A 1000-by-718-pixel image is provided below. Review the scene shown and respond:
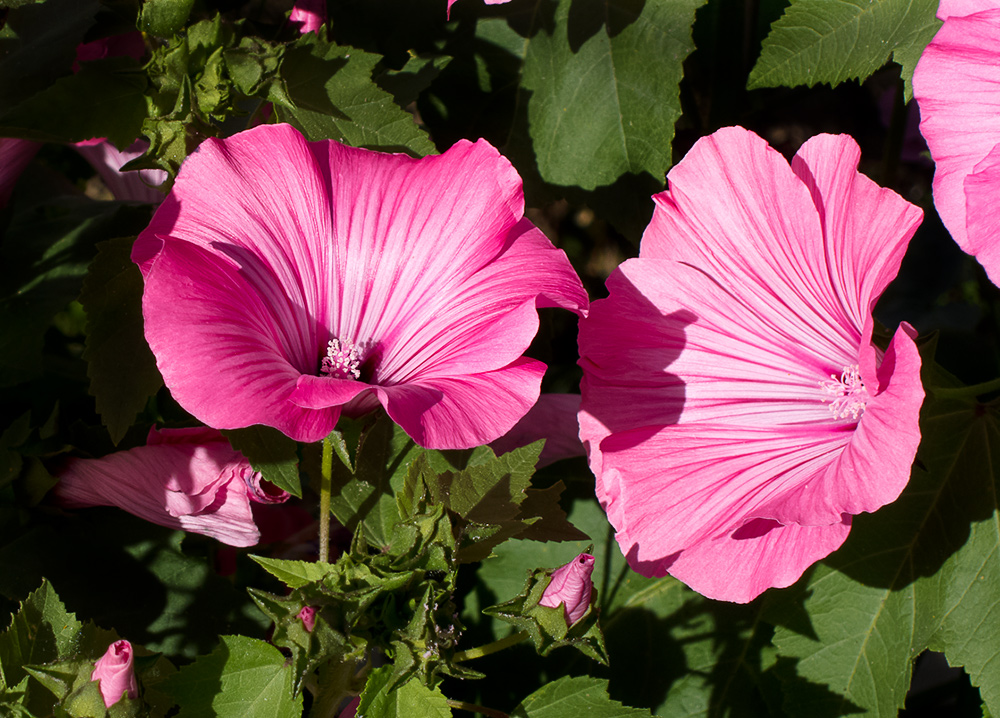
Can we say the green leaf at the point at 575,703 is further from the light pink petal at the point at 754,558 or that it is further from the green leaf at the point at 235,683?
the green leaf at the point at 235,683

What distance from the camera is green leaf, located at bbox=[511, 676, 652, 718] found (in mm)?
1098

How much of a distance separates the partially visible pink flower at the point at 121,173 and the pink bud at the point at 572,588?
91 cm

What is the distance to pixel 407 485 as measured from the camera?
1067 millimetres

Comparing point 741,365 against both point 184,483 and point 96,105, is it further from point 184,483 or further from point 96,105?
point 96,105

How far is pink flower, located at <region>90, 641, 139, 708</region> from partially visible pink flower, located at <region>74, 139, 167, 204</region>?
31.6 inches

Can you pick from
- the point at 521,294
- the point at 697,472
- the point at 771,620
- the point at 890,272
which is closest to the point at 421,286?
the point at 521,294

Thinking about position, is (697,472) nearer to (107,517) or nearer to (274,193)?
(274,193)

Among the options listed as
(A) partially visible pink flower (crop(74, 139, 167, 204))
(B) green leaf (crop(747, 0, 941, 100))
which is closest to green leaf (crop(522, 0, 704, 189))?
(B) green leaf (crop(747, 0, 941, 100))

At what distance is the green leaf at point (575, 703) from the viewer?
1098 mm

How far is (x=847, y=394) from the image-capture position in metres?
1.12

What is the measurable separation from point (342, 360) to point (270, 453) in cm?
13

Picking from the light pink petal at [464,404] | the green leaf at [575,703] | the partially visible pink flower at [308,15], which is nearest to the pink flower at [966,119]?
the light pink petal at [464,404]

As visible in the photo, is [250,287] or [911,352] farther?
[250,287]

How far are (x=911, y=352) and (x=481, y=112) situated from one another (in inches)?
29.6
